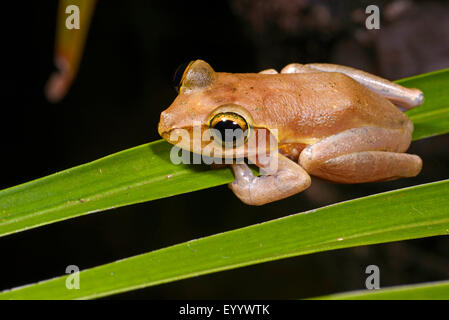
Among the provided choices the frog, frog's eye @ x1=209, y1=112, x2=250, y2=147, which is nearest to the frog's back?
the frog

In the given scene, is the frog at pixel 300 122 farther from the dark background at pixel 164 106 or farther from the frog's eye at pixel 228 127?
the dark background at pixel 164 106

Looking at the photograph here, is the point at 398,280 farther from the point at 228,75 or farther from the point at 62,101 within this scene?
the point at 62,101

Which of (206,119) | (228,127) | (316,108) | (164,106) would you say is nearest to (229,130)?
(228,127)

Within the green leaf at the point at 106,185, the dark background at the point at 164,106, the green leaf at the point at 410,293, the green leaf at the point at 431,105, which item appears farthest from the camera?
the dark background at the point at 164,106

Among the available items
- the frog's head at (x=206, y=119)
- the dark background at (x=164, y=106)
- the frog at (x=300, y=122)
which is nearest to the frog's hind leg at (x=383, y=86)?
the frog at (x=300, y=122)

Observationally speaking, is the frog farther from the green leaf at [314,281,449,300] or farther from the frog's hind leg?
the green leaf at [314,281,449,300]

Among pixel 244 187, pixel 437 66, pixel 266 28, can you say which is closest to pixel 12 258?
pixel 244 187
